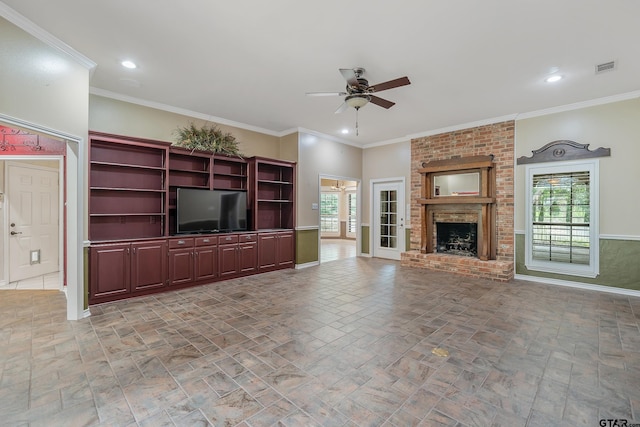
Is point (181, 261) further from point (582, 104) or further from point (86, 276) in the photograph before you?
point (582, 104)

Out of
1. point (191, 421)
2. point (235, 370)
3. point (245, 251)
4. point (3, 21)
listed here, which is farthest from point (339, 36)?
point (245, 251)

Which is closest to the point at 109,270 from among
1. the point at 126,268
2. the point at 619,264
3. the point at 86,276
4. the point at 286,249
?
the point at 126,268

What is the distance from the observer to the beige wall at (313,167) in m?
6.38

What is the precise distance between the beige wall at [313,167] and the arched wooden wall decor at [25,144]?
4000 mm

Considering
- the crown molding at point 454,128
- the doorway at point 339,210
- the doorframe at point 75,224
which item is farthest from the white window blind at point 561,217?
the doorway at point 339,210

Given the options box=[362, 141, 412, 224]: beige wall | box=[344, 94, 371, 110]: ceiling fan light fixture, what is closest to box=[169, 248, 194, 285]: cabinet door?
box=[344, 94, 371, 110]: ceiling fan light fixture

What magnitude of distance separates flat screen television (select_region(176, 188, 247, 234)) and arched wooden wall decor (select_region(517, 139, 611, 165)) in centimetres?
537

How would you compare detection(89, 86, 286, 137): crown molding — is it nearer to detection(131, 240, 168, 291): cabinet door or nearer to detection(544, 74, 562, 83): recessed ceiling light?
detection(131, 240, 168, 291): cabinet door

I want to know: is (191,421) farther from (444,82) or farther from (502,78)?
(502,78)

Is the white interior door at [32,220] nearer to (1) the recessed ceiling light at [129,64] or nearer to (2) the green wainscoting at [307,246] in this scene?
(1) the recessed ceiling light at [129,64]

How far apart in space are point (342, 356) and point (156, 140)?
13.5 ft

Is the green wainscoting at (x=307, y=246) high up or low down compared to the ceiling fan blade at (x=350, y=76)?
down

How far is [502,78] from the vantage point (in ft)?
12.7

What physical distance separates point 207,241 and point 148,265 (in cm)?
94
